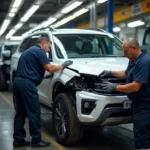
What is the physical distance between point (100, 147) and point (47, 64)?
5.14ft

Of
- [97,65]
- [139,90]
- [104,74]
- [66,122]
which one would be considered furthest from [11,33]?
[139,90]

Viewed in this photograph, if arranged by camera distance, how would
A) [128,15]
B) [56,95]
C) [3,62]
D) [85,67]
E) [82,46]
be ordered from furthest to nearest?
[128,15], [3,62], [82,46], [56,95], [85,67]

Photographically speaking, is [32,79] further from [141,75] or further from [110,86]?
[141,75]

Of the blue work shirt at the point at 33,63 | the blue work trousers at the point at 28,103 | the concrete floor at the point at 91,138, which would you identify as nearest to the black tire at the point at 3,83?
the concrete floor at the point at 91,138

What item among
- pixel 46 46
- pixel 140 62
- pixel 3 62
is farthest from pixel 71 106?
pixel 3 62

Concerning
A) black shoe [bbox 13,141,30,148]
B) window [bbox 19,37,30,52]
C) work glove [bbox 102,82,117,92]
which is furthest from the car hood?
window [bbox 19,37,30,52]

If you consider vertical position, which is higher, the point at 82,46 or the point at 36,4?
the point at 36,4

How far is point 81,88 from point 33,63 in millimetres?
841

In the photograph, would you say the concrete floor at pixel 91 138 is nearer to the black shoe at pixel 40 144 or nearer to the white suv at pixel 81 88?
the black shoe at pixel 40 144

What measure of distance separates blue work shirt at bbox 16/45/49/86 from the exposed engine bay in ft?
1.71

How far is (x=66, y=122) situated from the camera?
470cm

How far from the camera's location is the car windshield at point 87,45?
18.3ft

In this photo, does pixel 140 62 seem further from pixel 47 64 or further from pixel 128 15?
pixel 128 15

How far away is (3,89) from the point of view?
38.3 feet
